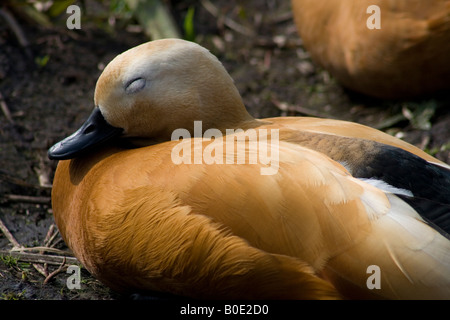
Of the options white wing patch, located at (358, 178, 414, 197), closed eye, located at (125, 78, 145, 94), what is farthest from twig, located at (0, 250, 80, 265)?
white wing patch, located at (358, 178, 414, 197)

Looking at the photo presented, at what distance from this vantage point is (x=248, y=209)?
7.16ft

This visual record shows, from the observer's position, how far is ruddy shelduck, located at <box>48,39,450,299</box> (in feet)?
6.93

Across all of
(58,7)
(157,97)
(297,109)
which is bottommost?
(297,109)

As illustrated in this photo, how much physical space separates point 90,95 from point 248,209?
2.34m

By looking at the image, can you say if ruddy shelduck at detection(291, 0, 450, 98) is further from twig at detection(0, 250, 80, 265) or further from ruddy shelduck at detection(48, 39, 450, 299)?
twig at detection(0, 250, 80, 265)

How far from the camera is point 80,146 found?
265 cm

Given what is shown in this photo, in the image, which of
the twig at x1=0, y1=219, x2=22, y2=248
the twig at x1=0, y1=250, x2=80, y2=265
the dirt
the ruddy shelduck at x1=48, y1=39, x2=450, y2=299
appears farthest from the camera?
the dirt

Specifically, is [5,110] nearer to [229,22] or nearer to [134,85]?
[134,85]

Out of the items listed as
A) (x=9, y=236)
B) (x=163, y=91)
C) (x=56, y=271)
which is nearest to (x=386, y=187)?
(x=163, y=91)

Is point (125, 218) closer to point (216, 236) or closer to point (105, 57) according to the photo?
point (216, 236)

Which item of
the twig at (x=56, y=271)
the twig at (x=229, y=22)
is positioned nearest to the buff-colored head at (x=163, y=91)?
the twig at (x=56, y=271)

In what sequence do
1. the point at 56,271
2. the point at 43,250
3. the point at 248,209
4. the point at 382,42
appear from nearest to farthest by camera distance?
the point at 248,209 → the point at 56,271 → the point at 43,250 → the point at 382,42
